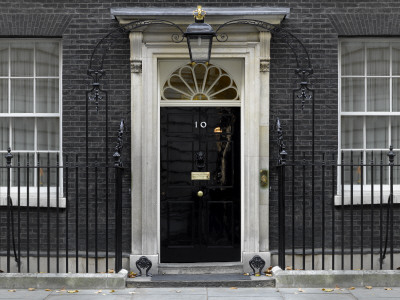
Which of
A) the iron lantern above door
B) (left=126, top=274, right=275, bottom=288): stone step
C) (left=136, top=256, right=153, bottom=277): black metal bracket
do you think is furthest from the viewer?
(left=136, top=256, right=153, bottom=277): black metal bracket

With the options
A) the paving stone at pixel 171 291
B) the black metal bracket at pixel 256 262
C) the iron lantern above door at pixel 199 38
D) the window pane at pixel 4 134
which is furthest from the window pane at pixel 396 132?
the window pane at pixel 4 134

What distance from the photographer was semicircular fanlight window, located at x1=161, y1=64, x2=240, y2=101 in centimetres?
1062

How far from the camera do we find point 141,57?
10.2 m

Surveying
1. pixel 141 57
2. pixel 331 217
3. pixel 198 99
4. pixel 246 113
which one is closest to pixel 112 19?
pixel 141 57

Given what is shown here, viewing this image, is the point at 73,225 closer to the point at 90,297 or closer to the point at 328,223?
the point at 90,297

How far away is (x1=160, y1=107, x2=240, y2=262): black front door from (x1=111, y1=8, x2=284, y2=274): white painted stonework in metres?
0.31

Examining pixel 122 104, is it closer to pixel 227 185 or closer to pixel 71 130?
pixel 71 130

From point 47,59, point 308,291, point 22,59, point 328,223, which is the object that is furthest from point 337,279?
point 22,59

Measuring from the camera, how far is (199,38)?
9.23m

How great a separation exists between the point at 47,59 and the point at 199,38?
2593mm

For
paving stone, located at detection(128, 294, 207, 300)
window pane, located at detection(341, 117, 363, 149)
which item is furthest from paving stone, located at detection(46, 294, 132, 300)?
window pane, located at detection(341, 117, 363, 149)

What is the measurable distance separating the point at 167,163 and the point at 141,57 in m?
1.56

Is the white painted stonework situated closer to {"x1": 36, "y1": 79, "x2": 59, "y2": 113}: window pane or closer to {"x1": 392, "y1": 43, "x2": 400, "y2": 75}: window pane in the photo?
{"x1": 36, "y1": 79, "x2": 59, "y2": 113}: window pane

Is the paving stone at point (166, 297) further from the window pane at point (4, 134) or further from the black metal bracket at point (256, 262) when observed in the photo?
the window pane at point (4, 134)
